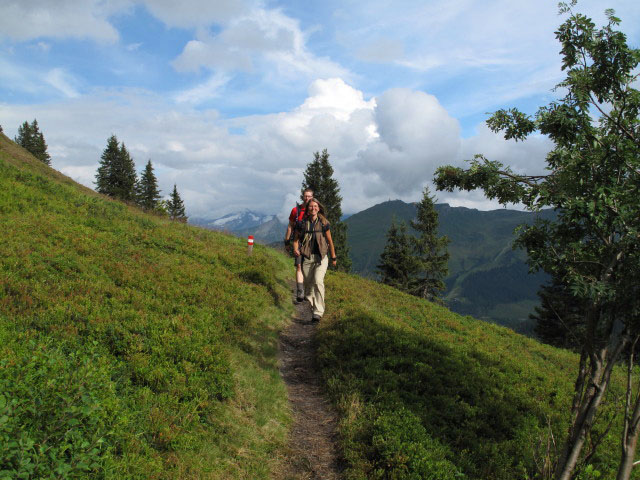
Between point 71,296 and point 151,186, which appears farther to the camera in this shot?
point 151,186

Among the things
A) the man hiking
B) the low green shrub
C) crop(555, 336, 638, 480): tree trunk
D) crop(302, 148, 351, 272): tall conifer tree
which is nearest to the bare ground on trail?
the man hiking

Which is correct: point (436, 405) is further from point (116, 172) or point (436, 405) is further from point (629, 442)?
point (116, 172)

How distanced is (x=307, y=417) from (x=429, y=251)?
36.1m

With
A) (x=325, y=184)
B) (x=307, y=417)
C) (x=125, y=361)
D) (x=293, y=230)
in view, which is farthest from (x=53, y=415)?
(x=325, y=184)

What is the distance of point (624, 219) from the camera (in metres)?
4.27

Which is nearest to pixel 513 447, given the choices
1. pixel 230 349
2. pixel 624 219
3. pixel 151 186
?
pixel 624 219

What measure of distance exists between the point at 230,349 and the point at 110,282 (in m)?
3.54

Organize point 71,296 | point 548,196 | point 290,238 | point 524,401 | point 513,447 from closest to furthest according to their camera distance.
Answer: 1. point 548,196
2. point 513,447
3. point 71,296
4. point 524,401
5. point 290,238

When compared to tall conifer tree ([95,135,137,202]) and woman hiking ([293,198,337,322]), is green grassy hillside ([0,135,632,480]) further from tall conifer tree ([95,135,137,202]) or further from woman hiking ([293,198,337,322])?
tall conifer tree ([95,135,137,202])

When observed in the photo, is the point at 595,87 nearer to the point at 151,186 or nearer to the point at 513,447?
the point at 513,447

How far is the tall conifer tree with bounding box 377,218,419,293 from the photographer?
4081 centimetres

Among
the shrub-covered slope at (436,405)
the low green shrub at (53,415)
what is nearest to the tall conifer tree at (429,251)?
the shrub-covered slope at (436,405)

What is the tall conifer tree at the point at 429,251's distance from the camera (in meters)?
40.1

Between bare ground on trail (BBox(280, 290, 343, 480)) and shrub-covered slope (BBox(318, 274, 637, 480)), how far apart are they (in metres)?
0.30
